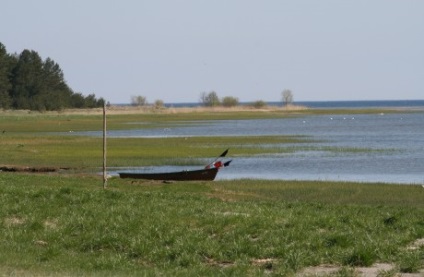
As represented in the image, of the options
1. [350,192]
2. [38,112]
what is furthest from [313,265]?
[38,112]

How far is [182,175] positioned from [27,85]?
94.1 metres

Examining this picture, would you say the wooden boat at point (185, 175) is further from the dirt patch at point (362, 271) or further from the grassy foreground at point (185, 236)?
the dirt patch at point (362, 271)

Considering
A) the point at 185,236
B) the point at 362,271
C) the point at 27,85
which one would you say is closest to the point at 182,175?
the point at 185,236

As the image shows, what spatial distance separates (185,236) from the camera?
16031mm

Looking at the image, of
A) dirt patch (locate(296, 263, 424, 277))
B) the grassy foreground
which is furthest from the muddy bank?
dirt patch (locate(296, 263, 424, 277))

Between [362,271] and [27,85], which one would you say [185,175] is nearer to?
[362,271]

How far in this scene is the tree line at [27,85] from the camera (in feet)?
394

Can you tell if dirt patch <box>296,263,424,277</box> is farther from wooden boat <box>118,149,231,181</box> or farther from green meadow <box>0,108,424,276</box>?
wooden boat <box>118,149,231,181</box>

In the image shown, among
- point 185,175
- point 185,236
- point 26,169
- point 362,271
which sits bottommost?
point 26,169

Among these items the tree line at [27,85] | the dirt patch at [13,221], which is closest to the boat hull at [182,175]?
the dirt patch at [13,221]

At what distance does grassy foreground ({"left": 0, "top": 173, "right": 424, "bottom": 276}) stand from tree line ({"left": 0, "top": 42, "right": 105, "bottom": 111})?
10059 cm

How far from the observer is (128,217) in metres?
17.9

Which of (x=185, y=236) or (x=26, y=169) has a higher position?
(x=185, y=236)

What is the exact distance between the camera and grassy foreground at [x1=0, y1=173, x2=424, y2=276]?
1435 centimetres
